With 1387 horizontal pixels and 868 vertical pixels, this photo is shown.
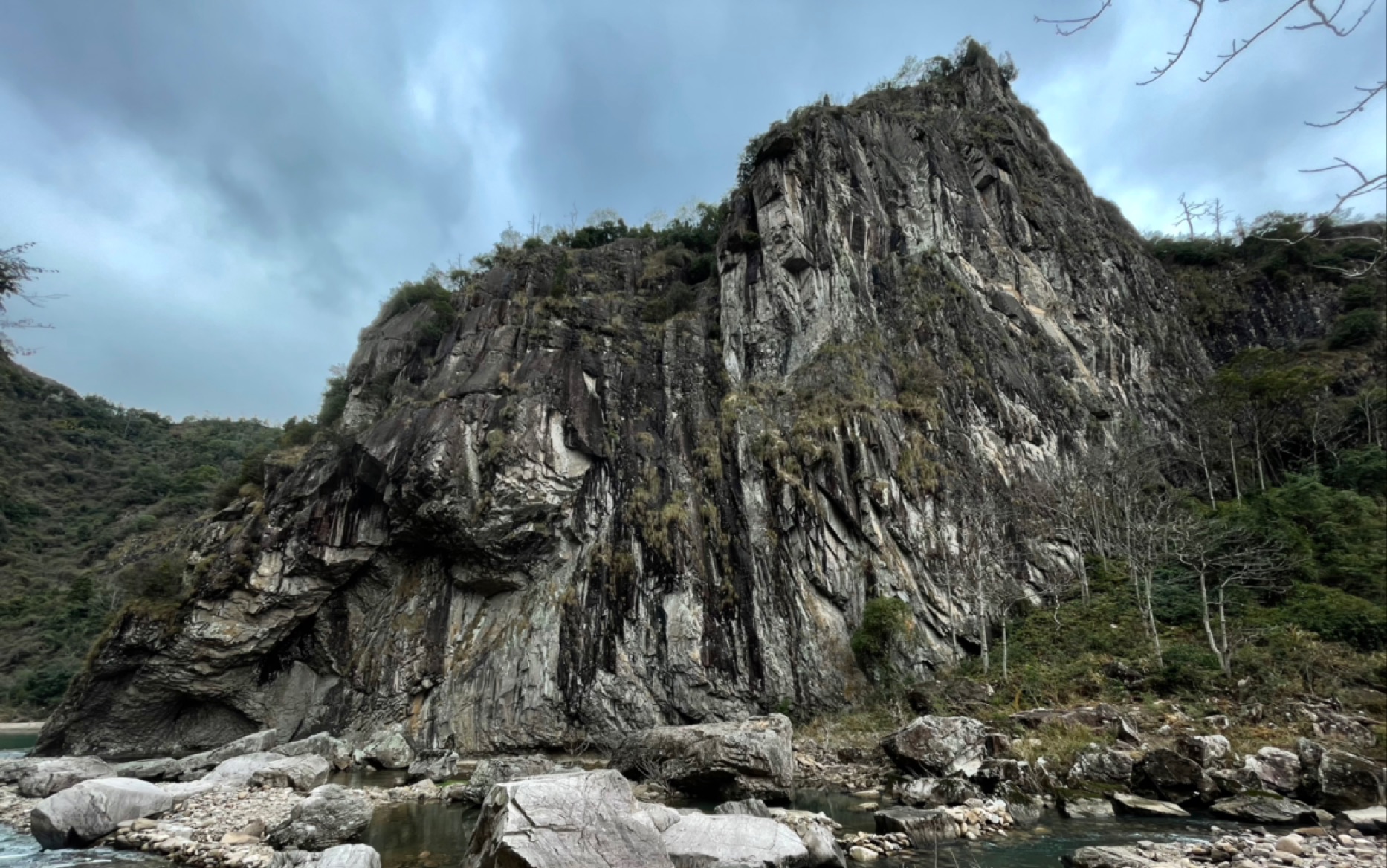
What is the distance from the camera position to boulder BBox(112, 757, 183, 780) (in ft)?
67.4

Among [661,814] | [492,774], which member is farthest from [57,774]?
[661,814]

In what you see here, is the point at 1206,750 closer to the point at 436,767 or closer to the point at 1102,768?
the point at 1102,768

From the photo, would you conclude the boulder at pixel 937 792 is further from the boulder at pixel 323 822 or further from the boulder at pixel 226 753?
the boulder at pixel 226 753

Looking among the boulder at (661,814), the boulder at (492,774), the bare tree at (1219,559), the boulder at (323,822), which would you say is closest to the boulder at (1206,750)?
the bare tree at (1219,559)

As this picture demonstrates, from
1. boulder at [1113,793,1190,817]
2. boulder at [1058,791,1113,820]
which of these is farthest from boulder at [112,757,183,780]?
boulder at [1113,793,1190,817]

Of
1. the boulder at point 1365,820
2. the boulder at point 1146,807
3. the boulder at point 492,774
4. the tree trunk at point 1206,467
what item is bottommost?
the boulder at point 492,774

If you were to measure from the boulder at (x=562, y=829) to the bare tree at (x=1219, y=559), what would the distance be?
60.3ft

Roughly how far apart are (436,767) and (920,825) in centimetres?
1580

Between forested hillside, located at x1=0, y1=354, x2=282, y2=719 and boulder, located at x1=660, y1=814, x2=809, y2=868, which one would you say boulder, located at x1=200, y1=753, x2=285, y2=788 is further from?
boulder, located at x1=660, y1=814, x2=809, y2=868

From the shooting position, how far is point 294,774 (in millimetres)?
18812

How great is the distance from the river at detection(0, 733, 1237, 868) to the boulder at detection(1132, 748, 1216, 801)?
113cm

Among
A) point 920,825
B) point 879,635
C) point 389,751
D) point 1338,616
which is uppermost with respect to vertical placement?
point 1338,616

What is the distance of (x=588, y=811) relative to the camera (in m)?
9.15

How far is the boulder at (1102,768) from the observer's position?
44.2ft
